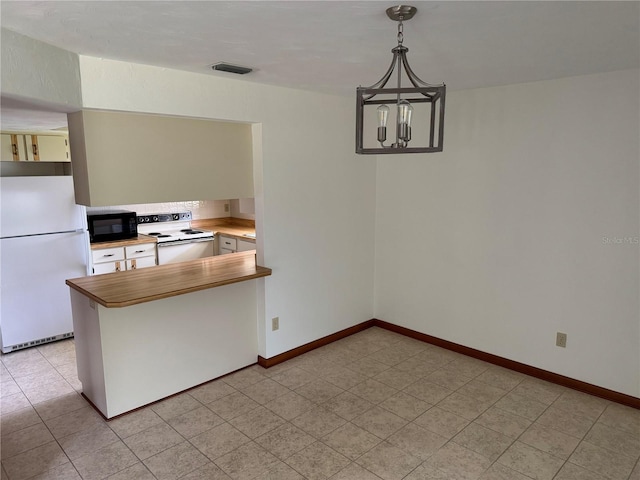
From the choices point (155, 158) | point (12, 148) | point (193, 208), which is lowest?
point (193, 208)

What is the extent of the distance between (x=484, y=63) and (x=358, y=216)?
1.88 m

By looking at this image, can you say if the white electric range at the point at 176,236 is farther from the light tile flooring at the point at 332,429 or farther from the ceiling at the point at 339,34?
the ceiling at the point at 339,34

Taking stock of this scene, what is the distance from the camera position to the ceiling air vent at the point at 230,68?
255cm

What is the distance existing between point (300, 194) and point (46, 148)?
12.1 feet

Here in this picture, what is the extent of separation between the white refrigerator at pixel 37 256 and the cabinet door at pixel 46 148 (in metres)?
1.62

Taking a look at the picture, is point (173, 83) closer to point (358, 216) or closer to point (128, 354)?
point (128, 354)

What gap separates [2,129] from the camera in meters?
4.71

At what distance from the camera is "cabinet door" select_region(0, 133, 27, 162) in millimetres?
5052

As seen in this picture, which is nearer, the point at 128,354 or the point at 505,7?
the point at 505,7

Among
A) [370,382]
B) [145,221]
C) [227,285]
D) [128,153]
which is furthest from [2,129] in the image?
[370,382]

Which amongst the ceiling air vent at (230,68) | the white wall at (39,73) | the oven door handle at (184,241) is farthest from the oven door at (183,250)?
the ceiling air vent at (230,68)

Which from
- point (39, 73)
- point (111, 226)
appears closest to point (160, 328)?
point (39, 73)

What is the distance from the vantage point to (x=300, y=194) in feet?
11.8

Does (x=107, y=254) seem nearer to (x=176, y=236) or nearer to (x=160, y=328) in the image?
(x=176, y=236)
